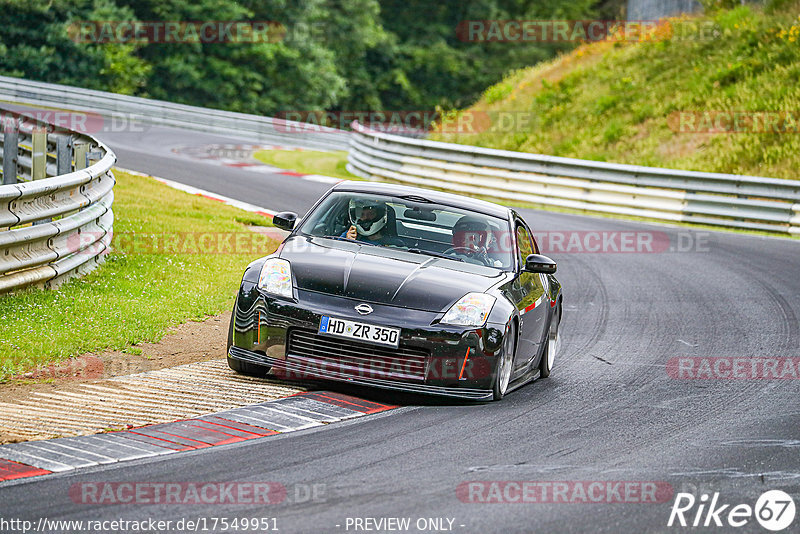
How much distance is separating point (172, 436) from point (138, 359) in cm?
233

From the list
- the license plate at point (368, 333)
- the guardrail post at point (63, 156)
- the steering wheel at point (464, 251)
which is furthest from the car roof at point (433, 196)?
the guardrail post at point (63, 156)

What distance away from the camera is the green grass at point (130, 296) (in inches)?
327

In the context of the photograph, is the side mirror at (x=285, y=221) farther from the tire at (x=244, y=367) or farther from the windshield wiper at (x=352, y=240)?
the tire at (x=244, y=367)

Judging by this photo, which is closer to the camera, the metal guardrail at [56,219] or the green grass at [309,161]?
the metal guardrail at [56,219]

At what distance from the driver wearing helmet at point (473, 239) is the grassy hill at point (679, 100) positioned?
17123mm

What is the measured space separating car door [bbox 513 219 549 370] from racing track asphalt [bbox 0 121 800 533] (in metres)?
0.31

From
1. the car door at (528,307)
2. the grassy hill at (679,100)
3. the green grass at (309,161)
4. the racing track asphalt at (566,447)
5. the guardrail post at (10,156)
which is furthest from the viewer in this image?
the green grass at (309,161)

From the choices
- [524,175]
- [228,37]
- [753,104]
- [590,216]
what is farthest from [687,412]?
[228,37]

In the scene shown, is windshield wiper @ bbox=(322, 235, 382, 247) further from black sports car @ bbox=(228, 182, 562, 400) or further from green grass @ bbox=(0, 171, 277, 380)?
green grass @ bbox=(0, 171, 277, 380)

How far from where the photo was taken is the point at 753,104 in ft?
87.1

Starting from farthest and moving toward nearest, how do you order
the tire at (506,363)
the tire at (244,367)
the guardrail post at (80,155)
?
the guardrail post at (80,155)
the tire at (244,367)
the tire at (506,363)

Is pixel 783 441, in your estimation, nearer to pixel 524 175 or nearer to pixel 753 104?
pixel 524 175

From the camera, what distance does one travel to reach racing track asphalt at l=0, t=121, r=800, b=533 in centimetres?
509

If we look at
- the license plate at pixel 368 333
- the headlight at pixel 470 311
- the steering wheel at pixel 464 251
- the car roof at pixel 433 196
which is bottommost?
the license plate at pixel 368 333
